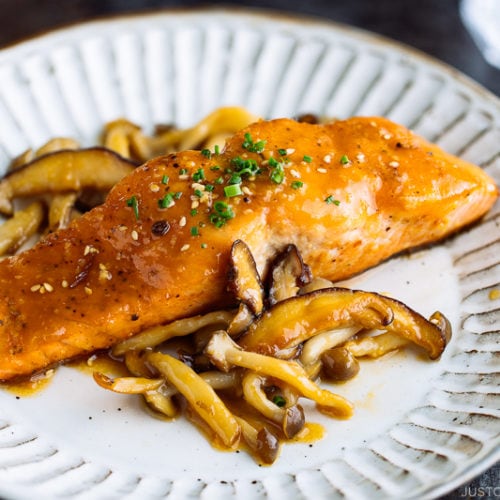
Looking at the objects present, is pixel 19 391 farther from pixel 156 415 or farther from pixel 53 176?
pixel 53 176

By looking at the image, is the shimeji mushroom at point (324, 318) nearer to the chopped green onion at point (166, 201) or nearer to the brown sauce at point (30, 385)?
the chopped green onion at point (166, 201)

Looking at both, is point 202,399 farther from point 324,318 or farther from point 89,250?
point 89,250

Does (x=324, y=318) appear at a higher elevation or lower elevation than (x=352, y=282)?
higher

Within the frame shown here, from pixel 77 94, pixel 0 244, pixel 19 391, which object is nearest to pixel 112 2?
pixel 77 94

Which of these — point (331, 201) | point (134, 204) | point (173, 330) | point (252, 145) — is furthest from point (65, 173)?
point (331, 201)

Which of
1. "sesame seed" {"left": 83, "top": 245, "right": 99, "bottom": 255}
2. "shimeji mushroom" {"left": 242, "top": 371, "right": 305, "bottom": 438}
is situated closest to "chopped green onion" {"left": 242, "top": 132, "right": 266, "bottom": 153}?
"sesame seed" {"left": 83, "top": 245, "right": 99, "bottom": 255}

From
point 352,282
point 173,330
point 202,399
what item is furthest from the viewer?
point 352,282

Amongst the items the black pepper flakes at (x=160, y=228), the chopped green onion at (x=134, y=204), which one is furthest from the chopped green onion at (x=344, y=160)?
the chopped green onion at (x=134, y=204)

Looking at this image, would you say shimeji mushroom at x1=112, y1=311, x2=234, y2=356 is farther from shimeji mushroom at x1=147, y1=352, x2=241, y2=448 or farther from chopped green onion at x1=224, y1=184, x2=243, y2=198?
chopped green onion at x1=224, y1=184, x2=243, y2=198
